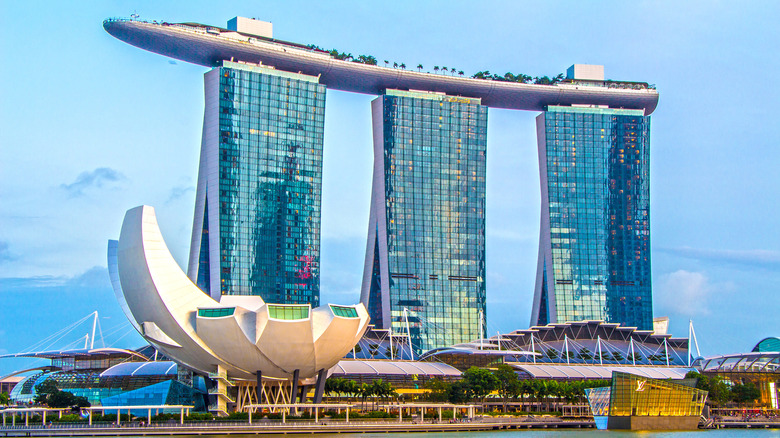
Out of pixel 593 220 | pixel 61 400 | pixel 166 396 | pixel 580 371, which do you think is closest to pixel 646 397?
pixel 580 371

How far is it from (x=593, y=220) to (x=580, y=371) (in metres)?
41.9

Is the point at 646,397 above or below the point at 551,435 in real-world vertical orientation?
above

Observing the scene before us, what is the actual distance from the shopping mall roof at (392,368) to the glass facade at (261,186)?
86.2ft

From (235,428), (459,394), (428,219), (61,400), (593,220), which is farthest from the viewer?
(593,220)

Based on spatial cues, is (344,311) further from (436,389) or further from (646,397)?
(646,397)

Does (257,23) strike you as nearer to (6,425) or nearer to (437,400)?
(437,400)

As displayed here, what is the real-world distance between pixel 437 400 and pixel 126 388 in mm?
36111

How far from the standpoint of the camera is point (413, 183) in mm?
165875

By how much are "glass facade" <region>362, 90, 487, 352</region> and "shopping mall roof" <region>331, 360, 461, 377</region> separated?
2752 cm

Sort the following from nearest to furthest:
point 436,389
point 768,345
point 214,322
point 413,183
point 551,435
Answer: point 214,322, point 551,435, point 436,389, point 768,345, point 413,183

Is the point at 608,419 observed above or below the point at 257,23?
below

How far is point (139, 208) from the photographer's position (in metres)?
97.0

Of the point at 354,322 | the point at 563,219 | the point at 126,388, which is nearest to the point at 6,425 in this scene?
the point at 126,388

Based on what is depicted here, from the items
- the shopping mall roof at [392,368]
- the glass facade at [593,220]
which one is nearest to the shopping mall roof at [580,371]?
the shopping mall roof at [392,368]
